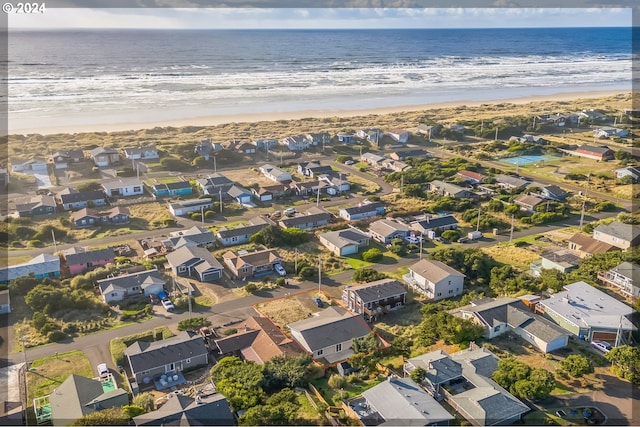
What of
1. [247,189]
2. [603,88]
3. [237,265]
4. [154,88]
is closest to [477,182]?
[247,189]

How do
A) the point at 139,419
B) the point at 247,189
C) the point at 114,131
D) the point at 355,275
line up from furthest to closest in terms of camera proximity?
the point at 114,131, the point at 247,189, the point at 355,275, the point at 139,419

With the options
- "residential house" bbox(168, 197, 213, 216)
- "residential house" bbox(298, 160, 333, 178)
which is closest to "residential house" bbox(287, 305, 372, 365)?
"residential house" bbox(168, 197, 213, 216)

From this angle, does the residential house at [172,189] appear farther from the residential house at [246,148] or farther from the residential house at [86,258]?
the residential house at [246,148]

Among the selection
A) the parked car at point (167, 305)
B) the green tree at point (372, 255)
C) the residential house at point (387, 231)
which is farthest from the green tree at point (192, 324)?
the residential house at point (387, 231)

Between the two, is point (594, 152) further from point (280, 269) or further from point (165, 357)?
point (165, 357)

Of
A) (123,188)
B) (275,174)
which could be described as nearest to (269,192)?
(275,174)

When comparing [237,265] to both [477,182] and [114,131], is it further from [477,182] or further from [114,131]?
[114,131]
